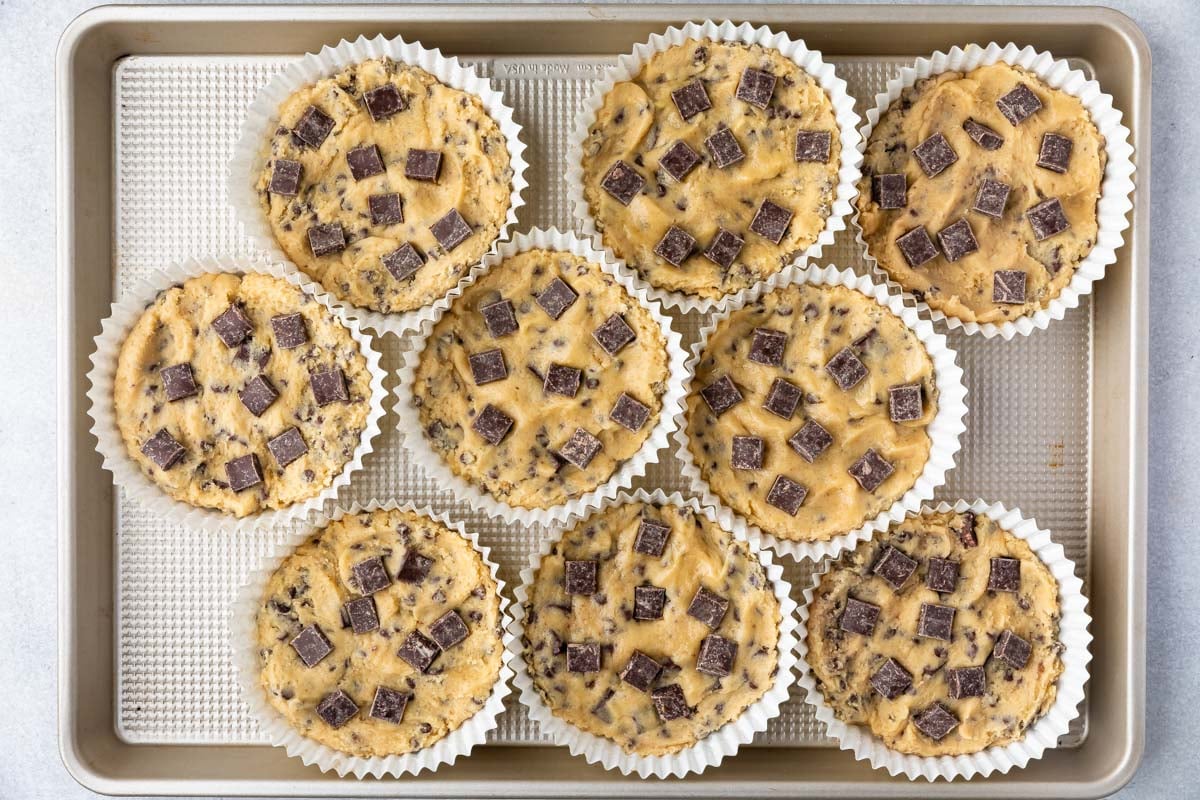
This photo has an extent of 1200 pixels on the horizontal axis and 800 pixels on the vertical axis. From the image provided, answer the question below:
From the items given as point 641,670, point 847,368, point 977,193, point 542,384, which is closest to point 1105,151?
point 977,193

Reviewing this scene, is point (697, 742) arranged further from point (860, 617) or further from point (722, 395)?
point (722, 395)

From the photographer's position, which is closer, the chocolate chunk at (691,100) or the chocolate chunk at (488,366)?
the chocolate chunk at (488,366)

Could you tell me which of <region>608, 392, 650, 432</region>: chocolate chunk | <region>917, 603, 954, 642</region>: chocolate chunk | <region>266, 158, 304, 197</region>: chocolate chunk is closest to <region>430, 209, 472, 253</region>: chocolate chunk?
<region>266, 158, 304, 197</region>: chocolate chunk

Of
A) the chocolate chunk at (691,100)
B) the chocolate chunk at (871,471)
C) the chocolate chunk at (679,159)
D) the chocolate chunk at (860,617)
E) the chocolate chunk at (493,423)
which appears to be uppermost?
the chocolate chunk at (691,100)

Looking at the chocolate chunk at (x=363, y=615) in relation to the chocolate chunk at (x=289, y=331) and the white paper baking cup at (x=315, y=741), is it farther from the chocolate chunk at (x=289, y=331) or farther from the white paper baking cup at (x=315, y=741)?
the chocolate chunk at (x=289, y=331)

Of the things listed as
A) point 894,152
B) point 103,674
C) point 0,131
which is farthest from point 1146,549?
point 0,131

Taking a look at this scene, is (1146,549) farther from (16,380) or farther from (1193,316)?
(16,380)

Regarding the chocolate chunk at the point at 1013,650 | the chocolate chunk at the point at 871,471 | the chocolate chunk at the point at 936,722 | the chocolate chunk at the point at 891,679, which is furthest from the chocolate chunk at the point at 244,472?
the chocolate chunk at the point at 1013,650
